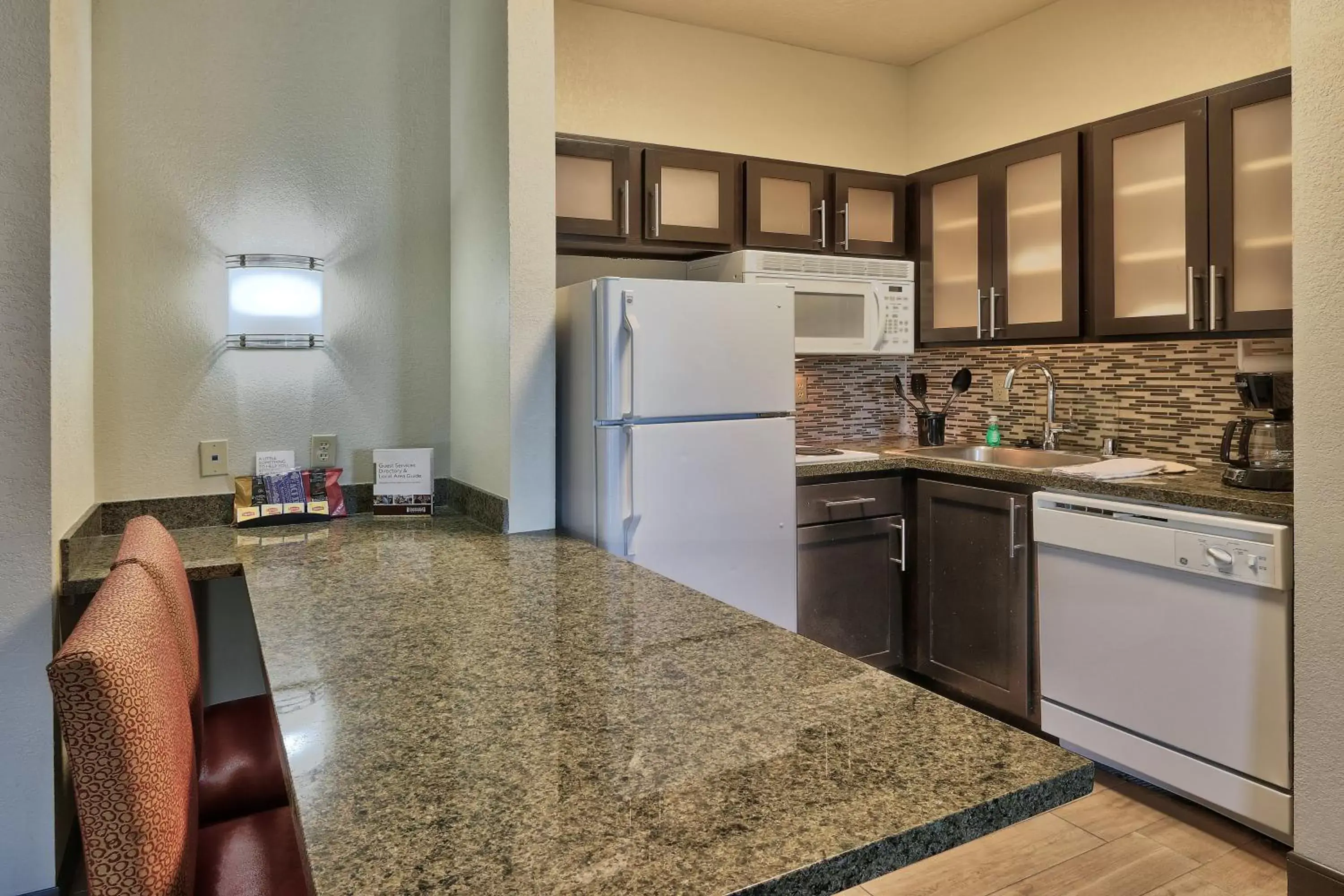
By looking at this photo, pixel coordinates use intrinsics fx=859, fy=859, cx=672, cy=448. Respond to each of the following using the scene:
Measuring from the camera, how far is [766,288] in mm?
2635

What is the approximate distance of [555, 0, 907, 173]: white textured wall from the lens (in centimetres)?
336

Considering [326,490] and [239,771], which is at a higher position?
[326,490]

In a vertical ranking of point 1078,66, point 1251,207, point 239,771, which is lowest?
point 239,771

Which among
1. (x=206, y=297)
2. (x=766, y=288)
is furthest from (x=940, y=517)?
(x=206, y=297)

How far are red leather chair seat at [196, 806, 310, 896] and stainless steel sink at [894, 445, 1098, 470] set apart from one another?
7.96ft

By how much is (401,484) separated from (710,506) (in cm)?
97

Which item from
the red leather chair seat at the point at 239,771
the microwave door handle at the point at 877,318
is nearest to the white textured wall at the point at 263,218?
the red leather chair seat at the point at 239,771

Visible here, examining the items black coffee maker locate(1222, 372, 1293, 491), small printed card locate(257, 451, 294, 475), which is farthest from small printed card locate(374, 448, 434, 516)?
black coffee maker locate(1222, 372, 1293, 491)

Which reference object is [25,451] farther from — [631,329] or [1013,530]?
[1013,530]

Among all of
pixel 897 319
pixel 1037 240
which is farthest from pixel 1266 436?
pixel 897 319

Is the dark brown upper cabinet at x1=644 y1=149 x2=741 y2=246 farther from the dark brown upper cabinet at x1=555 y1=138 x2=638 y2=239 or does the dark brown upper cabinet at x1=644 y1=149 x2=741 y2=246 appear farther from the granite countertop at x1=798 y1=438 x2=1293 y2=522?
the granite countertop at x1=798 y1=438 x2=1293 y2=522

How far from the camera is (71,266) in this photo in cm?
204

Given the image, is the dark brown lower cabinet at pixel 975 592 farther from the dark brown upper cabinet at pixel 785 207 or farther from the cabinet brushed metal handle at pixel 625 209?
the cabinet brushed metal handle at pixel 625 209

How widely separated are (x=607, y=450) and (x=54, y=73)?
1495mm
